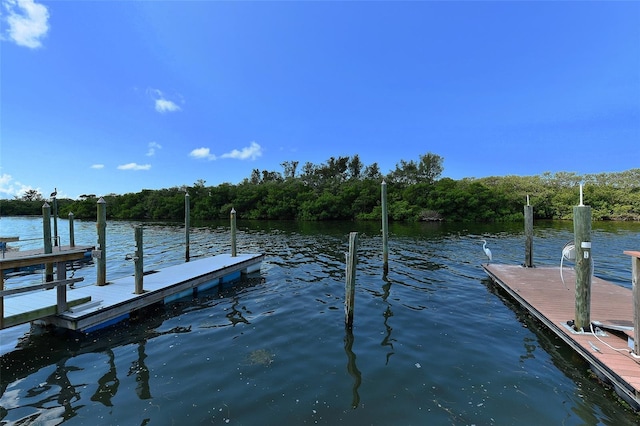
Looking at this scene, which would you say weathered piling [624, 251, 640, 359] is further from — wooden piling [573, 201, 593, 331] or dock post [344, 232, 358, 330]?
dock post [344, 232, 358, 330]

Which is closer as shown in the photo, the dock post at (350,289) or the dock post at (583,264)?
the dock post at (583,264)

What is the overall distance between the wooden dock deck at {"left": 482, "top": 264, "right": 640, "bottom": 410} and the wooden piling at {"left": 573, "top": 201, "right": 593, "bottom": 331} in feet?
0.92

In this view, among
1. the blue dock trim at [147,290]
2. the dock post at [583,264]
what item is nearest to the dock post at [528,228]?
the dock post at [583,264]

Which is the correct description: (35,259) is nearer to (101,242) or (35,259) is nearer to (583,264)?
(101,242)

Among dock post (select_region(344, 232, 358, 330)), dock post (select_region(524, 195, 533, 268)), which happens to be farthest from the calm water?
dock post (select_region(524, 195, 533, 268))

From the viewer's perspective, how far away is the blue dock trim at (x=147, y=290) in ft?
18.9

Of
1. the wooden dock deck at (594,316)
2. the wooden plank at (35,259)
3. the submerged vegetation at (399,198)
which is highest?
the submerged vegetation at (399,198)

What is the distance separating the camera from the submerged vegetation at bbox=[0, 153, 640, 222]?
40.9m

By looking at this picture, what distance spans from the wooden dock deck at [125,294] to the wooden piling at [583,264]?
8.46m

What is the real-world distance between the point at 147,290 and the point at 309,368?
184 inches

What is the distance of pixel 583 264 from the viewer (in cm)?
493

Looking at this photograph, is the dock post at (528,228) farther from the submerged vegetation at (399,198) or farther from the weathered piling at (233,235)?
the submerged vegetation at (399,198)

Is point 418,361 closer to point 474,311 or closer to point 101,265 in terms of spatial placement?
point 474,311

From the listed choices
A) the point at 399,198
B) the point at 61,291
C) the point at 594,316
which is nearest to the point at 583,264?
the point at 594,316
